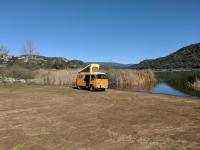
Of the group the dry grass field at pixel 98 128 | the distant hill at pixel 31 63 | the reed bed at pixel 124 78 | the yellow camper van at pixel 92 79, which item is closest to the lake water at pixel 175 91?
the reed bed at pixel 124 78

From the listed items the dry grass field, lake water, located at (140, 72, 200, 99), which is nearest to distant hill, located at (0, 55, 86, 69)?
lake water, located at (140, 72, 200, 99)

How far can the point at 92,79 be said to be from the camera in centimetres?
2698

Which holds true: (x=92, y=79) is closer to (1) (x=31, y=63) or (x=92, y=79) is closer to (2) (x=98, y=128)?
(2) (x=98, y=128)

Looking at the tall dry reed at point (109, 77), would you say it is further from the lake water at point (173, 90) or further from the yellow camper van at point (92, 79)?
the yellow camper van at point (92, 79)

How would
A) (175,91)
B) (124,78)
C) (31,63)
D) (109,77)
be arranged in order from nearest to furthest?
(175,91) → (124,78) → (109,77) → (31,63)

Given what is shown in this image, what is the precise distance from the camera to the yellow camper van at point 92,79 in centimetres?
2644

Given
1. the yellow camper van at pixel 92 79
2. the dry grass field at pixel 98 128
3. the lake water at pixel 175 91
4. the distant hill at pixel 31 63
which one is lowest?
the dry grass field at pixel 98 128

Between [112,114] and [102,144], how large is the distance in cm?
497

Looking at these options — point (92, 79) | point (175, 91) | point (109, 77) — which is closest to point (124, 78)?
point (109, 77)

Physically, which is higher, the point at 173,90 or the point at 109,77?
the point at 109,77

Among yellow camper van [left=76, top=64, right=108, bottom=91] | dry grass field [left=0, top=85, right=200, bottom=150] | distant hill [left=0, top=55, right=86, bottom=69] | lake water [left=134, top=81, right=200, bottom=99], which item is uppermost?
distant hill [left=0, top=55, right=86, bottom=69]

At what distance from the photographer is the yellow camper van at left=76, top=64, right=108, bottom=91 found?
2644 centimetres

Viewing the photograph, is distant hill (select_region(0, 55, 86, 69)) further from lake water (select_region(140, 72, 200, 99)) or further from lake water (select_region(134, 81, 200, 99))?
lake water (select_region(134, 81, 200, 99))

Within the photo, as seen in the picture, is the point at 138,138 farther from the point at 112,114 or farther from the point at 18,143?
the point at 112,114
